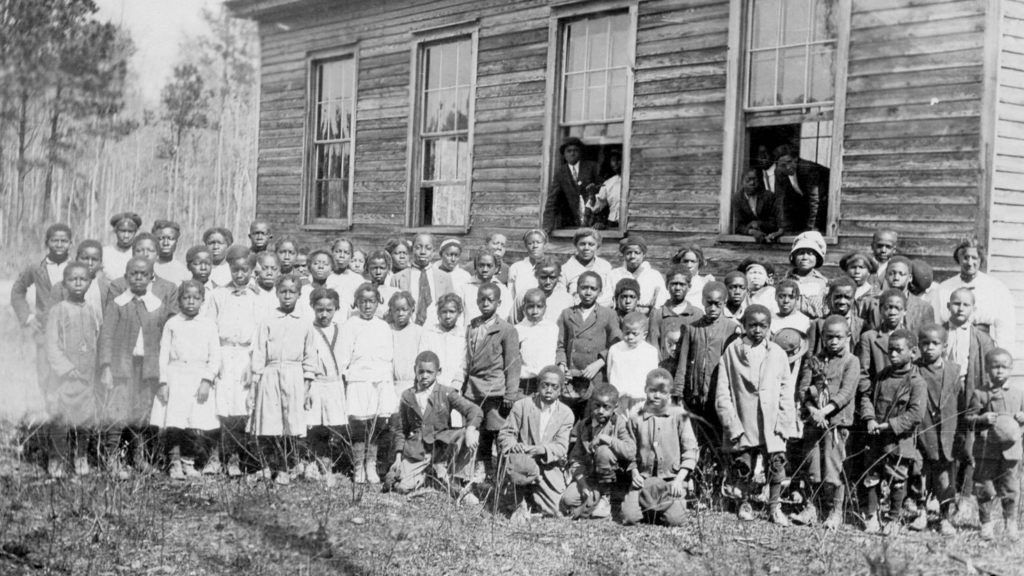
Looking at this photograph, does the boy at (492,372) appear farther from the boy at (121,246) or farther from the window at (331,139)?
the window at (331,139)

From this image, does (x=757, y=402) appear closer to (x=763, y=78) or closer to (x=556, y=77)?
(x=763, y=78)

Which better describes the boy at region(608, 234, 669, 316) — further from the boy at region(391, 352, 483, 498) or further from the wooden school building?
the boy at region(391, 352, 483, 498)

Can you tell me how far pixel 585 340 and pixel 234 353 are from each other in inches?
89.2

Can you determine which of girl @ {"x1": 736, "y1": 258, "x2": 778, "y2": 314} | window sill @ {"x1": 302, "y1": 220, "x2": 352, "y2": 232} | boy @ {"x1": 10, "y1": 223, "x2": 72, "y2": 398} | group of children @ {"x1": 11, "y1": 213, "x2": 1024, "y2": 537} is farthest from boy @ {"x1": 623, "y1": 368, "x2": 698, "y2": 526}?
window sill @ {"x1": 302, "y1": 220, "x2": 352, "y2": 232}

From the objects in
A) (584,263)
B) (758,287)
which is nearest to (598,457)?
(758,287)

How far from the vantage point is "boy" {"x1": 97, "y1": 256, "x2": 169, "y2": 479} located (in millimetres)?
5891

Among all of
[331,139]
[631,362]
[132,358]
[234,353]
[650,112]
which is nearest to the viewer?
[631,362]

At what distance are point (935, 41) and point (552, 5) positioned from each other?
3.87 metres

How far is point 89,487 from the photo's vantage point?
5.37 metres

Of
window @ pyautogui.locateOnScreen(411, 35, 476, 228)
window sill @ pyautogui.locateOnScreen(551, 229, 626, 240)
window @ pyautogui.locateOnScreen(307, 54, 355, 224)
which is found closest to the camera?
window sill @ pyautogui.locateOnScreen(551, 229, 626, 240)

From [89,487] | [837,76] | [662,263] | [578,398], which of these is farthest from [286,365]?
[837,76]

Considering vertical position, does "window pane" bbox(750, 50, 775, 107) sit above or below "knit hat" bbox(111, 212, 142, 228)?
above

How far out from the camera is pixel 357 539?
15.7ft

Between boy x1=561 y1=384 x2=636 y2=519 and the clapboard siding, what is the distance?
9.61ft
